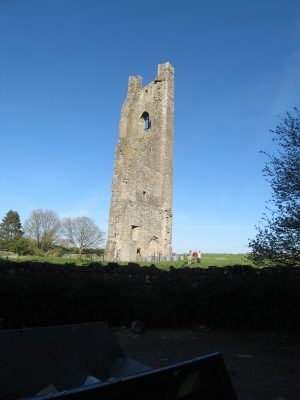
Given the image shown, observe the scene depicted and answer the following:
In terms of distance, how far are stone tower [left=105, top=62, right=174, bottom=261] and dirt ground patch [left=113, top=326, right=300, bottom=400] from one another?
17.2 m

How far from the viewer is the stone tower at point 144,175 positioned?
78.3 feet

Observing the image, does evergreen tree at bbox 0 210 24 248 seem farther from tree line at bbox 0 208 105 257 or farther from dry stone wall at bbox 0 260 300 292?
dry stone wall at bbox 0 260 300 292

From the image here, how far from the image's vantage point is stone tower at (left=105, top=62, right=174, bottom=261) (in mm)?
23875

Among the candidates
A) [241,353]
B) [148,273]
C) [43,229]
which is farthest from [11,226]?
[241,353]

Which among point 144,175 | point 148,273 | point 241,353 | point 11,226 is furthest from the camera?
point 11,226

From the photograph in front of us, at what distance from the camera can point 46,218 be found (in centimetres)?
4941

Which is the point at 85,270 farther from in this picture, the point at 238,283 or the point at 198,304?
the point at 238,283

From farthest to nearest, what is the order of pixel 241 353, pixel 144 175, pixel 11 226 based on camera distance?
1. pixel 11 226
2. pixel 144 175
3. pixel 241 353

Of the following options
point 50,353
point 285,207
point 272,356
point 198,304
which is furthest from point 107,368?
point 285,207

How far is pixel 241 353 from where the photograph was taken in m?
5.32

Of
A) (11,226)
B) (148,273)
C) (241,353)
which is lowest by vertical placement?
(241,353)

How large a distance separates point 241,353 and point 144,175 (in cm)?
2146

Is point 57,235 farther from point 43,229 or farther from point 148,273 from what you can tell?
point 148,273

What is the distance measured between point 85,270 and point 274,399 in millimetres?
5885
